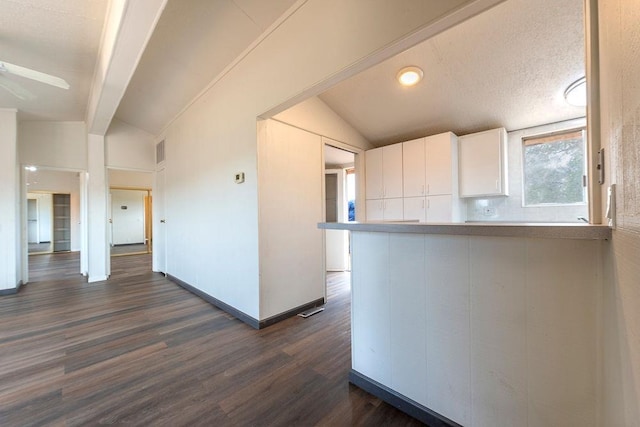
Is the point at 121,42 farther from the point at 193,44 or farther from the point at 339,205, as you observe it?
the point at 339,205

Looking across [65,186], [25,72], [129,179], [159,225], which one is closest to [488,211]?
[25,72]

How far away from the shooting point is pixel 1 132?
390cm

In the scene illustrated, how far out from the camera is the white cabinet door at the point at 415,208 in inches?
137

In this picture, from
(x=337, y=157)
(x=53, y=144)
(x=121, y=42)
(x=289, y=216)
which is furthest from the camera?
(x=337, y=157)

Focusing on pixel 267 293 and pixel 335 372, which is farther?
pixel 267 293

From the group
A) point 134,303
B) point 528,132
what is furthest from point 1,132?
point 528,132

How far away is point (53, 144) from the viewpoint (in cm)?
459

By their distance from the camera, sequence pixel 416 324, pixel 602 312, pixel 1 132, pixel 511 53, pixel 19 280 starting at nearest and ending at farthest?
pixel 602 312 → pixel 416 324 → pixel 511 53 → pixel 1 132 → pixel 19 280

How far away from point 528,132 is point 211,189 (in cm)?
409

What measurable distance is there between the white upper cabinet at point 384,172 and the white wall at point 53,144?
5217 mm

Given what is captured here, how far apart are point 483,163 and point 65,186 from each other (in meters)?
11.2

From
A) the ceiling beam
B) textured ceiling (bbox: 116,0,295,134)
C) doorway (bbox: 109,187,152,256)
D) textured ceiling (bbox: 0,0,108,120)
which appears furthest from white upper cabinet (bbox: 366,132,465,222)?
doorway (bbox: 109,187,152,256)

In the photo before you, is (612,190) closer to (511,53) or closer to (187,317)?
(511,53)

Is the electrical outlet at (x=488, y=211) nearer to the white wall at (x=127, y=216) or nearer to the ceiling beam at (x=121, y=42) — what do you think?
the ceiling beam at (x=121, y=42)
